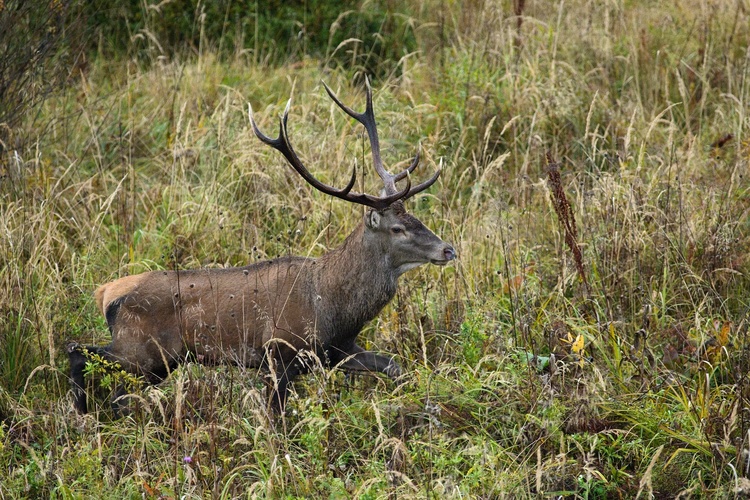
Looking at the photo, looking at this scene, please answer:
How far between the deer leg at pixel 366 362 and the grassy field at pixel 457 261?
10cm

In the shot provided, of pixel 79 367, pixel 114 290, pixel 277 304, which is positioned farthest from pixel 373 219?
pixel 79 367

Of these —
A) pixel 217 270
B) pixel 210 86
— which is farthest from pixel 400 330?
pixel 210 86

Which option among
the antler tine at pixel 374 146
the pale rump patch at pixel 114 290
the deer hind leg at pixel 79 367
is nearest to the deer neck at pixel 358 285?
the antler tine at pixel 374 146

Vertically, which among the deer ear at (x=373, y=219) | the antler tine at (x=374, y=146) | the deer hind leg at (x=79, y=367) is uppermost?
the antler tine at (x=374, y=146)

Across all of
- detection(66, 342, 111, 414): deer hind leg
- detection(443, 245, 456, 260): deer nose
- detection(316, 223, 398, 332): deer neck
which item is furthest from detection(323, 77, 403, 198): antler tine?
detection(66, 342, 111, 414): deer hind leg

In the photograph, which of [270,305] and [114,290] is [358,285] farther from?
[114,290]

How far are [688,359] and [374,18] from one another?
6163mm

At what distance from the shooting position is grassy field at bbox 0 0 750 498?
4.63m

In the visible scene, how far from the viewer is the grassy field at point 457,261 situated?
4633 millimetres

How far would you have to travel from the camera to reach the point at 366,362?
18.7 ft

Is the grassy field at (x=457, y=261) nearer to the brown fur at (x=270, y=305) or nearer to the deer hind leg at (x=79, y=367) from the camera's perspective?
the deer hind leg at (x=79, y=367)

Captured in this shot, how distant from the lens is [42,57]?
7.29m

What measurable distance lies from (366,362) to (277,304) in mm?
575

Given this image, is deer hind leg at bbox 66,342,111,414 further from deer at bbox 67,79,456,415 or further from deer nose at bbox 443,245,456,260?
deer nose at bbox 443,245,456,260
